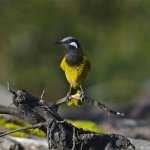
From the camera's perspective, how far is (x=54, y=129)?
4457 mm

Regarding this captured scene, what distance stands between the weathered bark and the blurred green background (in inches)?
380

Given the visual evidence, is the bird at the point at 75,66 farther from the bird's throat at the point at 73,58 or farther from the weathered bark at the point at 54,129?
the weathered bark at the point at 54,129

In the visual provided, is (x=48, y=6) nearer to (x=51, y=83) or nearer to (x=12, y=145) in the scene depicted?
(x=51, y=83)

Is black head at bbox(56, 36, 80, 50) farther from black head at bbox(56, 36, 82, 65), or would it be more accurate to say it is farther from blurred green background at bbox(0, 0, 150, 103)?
blurred green background at bbox(0, 0, 150, 103)

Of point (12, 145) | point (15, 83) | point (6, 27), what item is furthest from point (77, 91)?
point (6, 27)

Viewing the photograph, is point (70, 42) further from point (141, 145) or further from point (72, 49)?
point (141, 145)

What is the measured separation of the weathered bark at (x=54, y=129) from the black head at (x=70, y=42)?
2.58ft

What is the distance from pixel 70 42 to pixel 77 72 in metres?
0.38

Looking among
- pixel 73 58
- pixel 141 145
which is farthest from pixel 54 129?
pixel 141 145

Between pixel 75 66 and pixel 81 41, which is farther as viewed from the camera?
pixel 81 41

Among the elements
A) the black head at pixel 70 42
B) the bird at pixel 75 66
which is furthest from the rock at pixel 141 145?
the black head at pixel 70 42

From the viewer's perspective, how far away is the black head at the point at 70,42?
17.1 ft

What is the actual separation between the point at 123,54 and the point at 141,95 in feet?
12.4

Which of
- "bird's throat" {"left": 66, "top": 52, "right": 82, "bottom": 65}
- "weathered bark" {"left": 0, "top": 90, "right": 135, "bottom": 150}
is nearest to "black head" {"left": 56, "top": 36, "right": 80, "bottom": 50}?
"bird's throat" {"left": 66, "top": 52, "right": 82, "bottom": 65}
